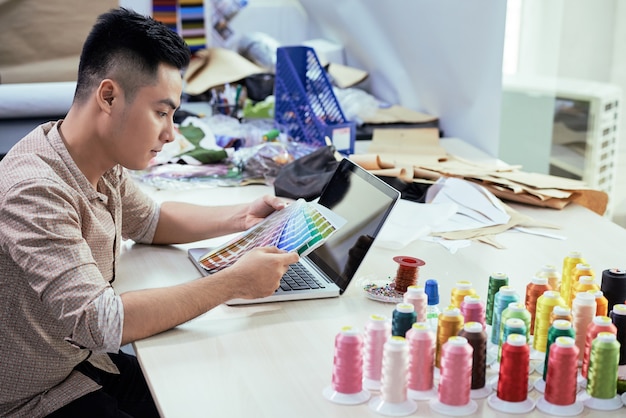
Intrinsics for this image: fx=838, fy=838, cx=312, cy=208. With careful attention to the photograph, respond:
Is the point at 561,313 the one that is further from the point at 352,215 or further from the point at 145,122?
the point at 145,122

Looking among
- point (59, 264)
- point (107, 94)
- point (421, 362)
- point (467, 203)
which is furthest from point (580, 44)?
point (59, 264)

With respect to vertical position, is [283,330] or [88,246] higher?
[88,246]

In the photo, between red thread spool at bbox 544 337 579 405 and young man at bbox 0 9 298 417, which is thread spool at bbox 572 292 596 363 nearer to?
red thread spool at bbox 544 337 579 405

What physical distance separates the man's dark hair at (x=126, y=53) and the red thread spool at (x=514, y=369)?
75 cm

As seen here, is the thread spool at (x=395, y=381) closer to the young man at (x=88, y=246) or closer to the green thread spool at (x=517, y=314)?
the green thread spool at (x=517, y=314)

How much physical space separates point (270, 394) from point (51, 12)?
249 cm

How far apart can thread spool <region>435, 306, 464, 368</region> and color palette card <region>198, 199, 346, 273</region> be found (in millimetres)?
337

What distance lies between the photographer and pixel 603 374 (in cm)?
108

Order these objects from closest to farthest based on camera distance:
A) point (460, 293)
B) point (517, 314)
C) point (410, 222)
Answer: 1. point (517, 314)
2. point (460, 293)
3. point (410, 222)

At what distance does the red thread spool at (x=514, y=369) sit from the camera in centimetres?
107

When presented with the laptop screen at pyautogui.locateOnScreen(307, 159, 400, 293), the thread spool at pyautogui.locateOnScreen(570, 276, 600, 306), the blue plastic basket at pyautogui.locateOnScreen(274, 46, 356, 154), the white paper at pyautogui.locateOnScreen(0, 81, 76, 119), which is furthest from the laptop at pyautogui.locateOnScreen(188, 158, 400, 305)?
the white paper at pyautogui.locateOnScreen(0, 81, 76, 119)

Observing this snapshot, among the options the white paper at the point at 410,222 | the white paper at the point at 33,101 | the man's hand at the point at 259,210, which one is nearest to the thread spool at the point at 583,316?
the white paper at the point at 410,222

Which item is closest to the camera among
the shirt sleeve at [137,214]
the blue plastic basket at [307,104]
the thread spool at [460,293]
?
the thread spool at [460,293]

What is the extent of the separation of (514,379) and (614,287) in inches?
12.2
